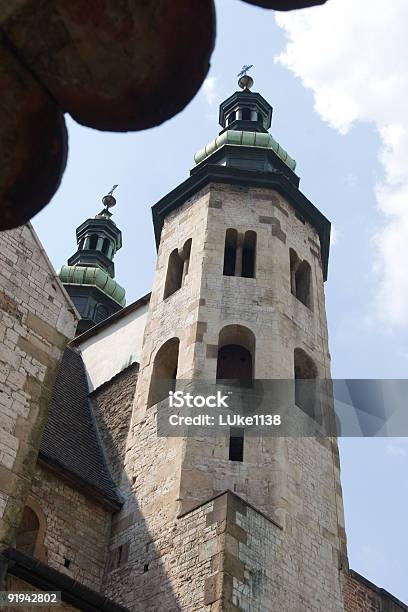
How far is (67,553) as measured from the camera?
10219 mm

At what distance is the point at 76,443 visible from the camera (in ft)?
40.8

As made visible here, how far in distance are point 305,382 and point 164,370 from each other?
241 centimetres

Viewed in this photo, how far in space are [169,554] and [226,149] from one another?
11290 mm

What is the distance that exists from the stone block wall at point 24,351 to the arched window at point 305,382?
506 centimetres

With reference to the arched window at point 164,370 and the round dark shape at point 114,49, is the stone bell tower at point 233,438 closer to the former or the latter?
the arched window at point 164,370

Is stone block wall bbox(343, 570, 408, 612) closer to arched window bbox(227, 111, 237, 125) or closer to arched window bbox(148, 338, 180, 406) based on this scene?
arched window bbox(148, 338, 180, 406)

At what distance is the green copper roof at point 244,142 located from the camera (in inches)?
754

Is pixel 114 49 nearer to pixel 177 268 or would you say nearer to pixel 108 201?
pixel 177 268

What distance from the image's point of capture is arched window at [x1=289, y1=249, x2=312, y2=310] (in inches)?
593

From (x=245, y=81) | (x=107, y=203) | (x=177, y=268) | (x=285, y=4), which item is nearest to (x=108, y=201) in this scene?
(x=107, y=203)

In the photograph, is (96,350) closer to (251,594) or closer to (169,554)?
(169,554)

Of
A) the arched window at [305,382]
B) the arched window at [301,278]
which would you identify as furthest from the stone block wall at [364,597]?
the arched window at [301,278]

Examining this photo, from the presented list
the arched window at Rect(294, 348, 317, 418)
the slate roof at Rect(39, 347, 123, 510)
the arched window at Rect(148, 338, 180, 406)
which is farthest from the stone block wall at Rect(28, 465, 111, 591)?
the arched window at Rect(294, 348, 317, 418)

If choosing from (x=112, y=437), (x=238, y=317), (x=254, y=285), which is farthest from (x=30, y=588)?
(x=254, y=285)
